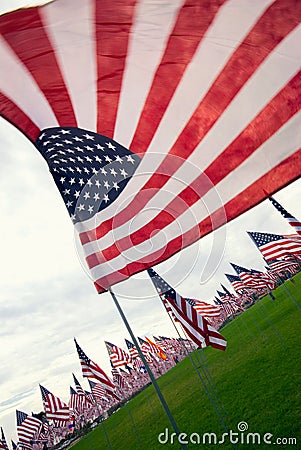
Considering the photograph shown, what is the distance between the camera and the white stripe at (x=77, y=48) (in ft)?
8.21

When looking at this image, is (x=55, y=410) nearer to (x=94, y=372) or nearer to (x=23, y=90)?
(x=94, y=372)

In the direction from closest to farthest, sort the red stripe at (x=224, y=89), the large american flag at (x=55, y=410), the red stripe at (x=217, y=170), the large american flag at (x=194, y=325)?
the red stripe at (x=224, y=89) → the red stripe at (x=217, y=170) → the large american flag at (x=194, y=325) → the large american flag at (x=55, y=410)

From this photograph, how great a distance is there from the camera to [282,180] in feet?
8.84

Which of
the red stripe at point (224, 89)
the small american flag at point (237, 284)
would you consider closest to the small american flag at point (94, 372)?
the red stripe at point (224, 89)

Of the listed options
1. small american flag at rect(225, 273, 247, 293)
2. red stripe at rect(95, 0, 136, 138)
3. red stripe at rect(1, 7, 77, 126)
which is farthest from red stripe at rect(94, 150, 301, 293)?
small american flag at rect(225, 273, 247, 293)

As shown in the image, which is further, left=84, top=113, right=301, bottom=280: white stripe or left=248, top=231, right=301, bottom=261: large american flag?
left=248, top=231, right=301, bottom=261: large american flag

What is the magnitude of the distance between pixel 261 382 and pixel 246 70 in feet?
38.6

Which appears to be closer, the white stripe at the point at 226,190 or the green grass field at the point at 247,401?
the white stripe at the point at 226,190

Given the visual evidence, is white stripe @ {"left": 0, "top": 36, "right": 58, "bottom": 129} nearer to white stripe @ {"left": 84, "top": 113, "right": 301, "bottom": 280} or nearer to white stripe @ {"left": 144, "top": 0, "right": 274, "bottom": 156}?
white stripe @ {"left": 144, "top": 0, "right": 274, "bottom": 156}

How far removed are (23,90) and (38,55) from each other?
42cm

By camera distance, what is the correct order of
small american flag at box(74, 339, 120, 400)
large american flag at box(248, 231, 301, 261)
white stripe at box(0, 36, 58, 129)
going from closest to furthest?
white stripe at box(0, 36, 58, 129), small american flag at box(74, 339, 120, 400), large american flag at box(248, 231, 301, 261)

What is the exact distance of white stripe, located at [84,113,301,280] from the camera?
2.64 metres

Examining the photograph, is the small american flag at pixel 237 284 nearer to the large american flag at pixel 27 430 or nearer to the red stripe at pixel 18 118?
the large american flag at pixel 27 430

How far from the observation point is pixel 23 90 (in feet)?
10.2
